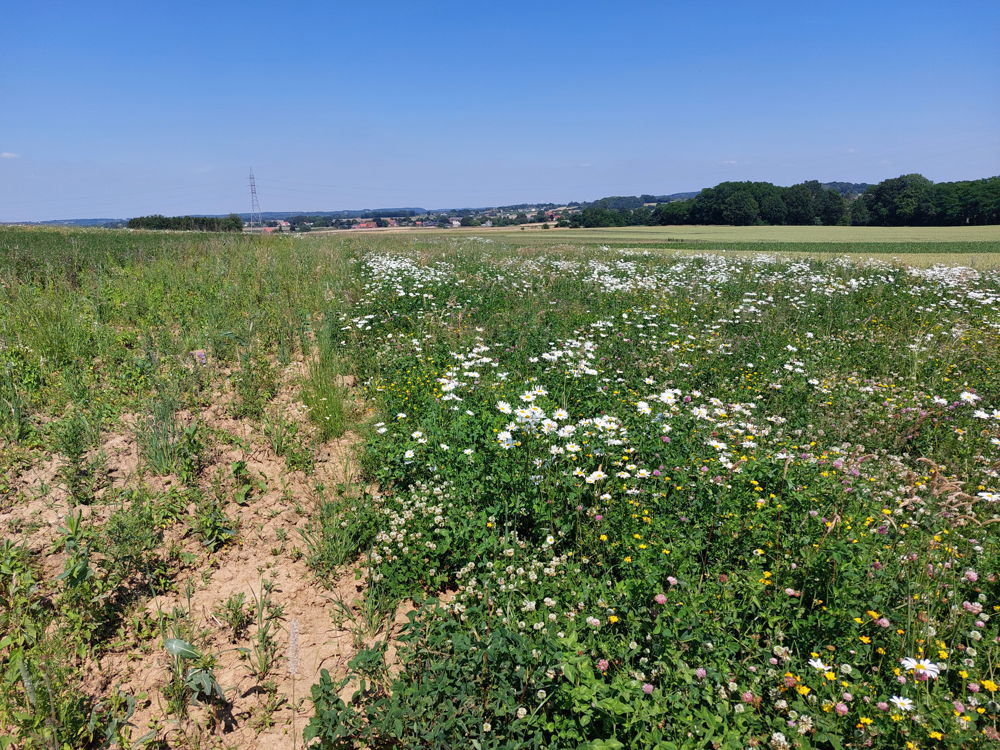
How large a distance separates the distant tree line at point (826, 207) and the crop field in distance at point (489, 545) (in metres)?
79.0

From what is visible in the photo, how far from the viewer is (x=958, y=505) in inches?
142

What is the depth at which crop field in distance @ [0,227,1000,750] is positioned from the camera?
7.11ft

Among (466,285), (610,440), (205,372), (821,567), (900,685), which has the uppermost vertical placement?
(466,285)

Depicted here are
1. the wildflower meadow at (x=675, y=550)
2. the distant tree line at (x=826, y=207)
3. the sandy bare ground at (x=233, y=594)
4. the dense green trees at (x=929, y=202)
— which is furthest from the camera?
the distant tree line at (x=826, y=207)

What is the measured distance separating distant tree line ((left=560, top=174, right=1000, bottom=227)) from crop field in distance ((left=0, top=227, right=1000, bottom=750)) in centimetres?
7900

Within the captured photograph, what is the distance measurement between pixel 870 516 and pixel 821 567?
759 millimetres

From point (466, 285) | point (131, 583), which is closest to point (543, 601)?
point (131, 583)

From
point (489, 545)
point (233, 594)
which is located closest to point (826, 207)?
point (489, 545)

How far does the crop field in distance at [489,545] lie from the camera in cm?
217

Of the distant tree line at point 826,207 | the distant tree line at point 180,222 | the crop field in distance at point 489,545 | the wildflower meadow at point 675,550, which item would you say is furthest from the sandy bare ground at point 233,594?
the distant tree line at point 826,207

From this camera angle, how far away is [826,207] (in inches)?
3076

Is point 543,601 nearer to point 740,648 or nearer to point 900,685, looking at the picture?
point 740,648

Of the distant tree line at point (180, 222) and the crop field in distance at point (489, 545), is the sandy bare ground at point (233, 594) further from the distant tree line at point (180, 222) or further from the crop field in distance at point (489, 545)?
the distant tree line at point (180, 222)

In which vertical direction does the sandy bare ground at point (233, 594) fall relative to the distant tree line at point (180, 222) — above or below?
below
